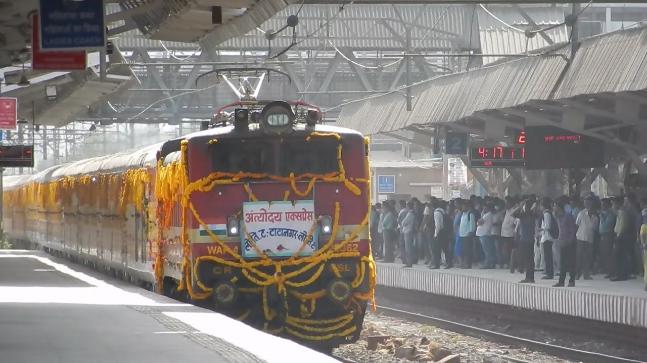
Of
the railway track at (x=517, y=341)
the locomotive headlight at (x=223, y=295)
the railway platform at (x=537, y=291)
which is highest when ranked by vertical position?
the locomotive headlight at (x=223, y=295)

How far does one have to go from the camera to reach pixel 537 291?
916 inches

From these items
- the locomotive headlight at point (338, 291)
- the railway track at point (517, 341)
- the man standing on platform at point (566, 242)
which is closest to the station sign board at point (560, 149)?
the man standing on platform at point (566, 242)

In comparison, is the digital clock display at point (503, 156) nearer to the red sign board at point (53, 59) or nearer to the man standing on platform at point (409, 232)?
the man standing on platform at point (409, 232)

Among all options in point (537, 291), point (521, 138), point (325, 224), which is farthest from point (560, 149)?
point (325, 224)

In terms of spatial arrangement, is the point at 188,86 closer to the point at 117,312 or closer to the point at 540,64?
the point at 540,64

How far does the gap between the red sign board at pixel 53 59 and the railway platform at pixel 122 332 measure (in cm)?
308

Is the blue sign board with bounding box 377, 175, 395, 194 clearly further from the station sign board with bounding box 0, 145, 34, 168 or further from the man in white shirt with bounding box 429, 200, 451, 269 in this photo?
the man in white shirt with bounding box 429, 200, 451, 269

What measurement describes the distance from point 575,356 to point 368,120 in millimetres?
18327

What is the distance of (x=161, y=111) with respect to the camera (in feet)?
147

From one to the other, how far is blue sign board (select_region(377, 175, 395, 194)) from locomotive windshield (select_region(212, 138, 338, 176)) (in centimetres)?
3330

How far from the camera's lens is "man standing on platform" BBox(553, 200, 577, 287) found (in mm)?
23047

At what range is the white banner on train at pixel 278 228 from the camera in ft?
51.6

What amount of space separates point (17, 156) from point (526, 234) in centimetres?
1379

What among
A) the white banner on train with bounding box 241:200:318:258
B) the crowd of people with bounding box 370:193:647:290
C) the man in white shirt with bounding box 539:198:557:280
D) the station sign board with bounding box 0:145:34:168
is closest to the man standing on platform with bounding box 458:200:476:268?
the crowd of people with bounding box 370:193:647:290
